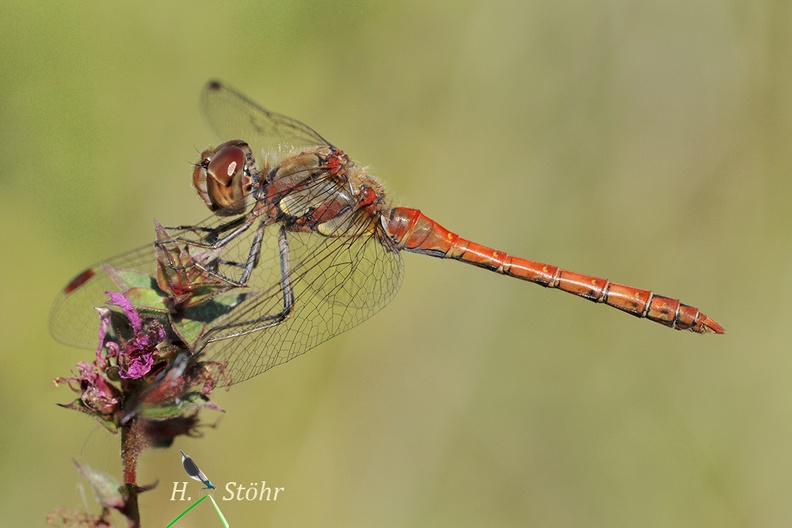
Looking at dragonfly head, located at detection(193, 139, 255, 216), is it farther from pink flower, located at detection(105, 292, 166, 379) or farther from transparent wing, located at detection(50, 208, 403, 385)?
pink flower, located at detection(105, 292, 166, 379)

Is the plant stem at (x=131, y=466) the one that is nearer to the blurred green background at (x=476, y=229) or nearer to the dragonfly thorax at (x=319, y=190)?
the dragonfly thorax at (x=319, y=190)

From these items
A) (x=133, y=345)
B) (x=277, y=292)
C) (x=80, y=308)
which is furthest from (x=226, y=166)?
(x=133, y=345)

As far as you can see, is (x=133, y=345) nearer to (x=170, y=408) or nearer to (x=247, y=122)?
(x=170, y=408)

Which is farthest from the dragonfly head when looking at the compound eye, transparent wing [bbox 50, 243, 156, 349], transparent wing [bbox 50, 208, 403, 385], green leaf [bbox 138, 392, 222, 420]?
green leaf [bbox 138, 392, 222, 420]

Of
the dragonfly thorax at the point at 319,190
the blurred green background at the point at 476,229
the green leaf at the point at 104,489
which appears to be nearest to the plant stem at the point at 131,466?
the green leaf at the point at 104,489

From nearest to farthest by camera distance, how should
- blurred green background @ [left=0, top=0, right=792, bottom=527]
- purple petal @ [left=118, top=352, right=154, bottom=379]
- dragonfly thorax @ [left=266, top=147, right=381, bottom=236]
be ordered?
purple petal @ [left=118, top=352, right=154, bottom=379] < dragonfly thorax @ [left=266, top=147, right=381, bottom=236] < blurred green background @ [left=0, top=0, right=792, bottom=527]

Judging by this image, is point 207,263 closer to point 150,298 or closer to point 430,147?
point 150,298

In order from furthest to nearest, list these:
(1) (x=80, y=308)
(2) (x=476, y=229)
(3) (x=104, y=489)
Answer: (2) (x=476, y=229) < (1) (x=80, y=308) < (3) (x=104, y=489)
